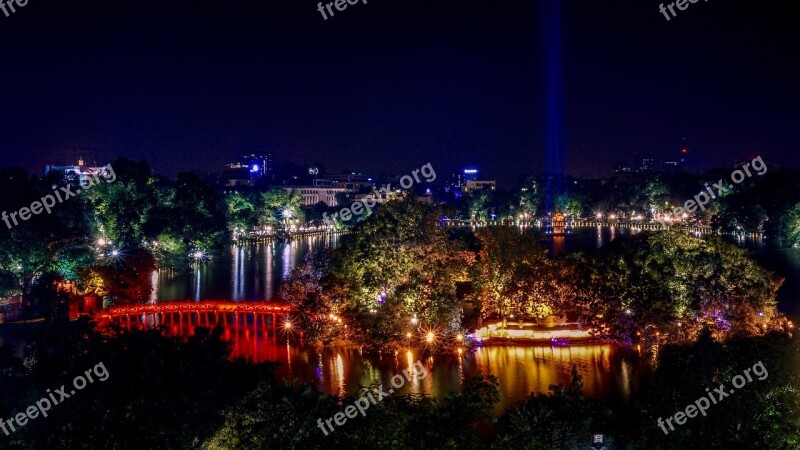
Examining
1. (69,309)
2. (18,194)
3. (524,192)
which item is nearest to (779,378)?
(69,309)

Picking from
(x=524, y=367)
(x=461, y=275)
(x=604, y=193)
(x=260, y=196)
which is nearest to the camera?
(x=524, y=367)

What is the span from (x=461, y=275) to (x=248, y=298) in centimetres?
1627

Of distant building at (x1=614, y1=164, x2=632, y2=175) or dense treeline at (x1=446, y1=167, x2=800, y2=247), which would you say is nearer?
dense treeline at (x1=446, y1=167, x2=800, y2=247)

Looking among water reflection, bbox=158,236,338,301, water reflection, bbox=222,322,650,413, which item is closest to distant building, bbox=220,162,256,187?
water reflection, bbox=158,236,338,301

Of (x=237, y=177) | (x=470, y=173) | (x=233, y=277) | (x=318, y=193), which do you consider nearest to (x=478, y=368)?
(x=233, y=277)

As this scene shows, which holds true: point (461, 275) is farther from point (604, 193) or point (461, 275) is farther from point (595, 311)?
point (604, 193)

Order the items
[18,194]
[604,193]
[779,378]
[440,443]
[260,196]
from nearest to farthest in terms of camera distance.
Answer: [440,443], [779,378], [18,194], [260,196], [604,193]

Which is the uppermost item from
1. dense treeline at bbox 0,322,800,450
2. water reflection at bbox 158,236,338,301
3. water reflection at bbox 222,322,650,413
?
water reflection at bbox 158,236,338,301

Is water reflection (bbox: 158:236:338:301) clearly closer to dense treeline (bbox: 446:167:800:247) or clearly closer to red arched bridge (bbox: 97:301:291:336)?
red arched bridge (bbox: 97:301:291:336)

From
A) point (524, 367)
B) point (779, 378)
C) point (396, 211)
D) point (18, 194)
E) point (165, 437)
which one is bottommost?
point (524, 367)

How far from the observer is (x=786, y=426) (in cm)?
851

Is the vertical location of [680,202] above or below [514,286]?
above

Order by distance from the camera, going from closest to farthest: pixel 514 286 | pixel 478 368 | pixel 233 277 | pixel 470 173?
1. pixel 478 368
2. pixel 514 286
3. pixel 233 277
4. pixel 470 173

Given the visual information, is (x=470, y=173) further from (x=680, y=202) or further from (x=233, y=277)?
(x=233, y=277)
